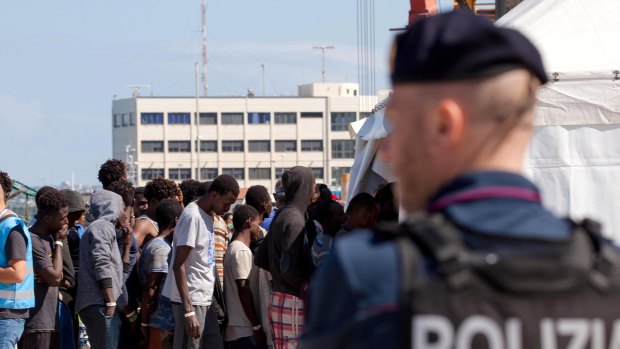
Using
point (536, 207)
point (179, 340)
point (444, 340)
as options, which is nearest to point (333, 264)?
point (444, 340)

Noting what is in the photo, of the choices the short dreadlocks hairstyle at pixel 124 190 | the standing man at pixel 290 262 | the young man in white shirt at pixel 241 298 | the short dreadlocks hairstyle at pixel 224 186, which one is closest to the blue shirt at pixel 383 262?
the standing man at pixel 290 262

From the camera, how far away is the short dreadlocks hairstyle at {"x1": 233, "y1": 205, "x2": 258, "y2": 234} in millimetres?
9258

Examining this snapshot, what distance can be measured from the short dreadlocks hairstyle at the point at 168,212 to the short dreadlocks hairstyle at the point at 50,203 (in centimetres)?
90

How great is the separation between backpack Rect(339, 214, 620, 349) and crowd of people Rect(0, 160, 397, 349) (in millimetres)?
5591

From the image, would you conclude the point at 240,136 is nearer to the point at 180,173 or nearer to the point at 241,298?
the point at 180,173

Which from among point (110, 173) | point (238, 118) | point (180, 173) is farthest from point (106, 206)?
point (238, 118)

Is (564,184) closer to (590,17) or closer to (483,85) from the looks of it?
(590,17)

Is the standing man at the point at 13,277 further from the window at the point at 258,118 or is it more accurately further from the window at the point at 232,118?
the window at the point at 258,118

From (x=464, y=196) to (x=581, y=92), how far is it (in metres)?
4.99

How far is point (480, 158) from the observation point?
1910mm

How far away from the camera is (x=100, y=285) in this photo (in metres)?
8.76

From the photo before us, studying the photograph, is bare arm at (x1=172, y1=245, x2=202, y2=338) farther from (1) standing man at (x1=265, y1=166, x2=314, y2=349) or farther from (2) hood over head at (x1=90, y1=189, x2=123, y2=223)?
(2) hood over head at (x1=90, y1=189, x2=123, y2=223)

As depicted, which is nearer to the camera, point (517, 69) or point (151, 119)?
point (517, 69)

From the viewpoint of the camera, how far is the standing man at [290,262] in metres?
7.56
